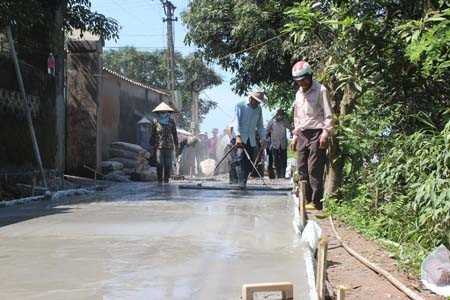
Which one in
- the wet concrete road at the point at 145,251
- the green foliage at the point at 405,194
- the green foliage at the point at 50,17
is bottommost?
the wet concrete road at the point at 145,251

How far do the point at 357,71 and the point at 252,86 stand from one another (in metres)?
8.66

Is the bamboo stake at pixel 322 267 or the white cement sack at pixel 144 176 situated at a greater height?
the white cement sack at pixel 144 176

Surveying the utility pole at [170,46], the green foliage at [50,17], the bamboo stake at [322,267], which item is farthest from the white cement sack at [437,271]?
the utility pole at [170,46]

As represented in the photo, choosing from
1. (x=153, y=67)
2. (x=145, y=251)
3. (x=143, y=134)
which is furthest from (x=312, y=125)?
(x=153, y=67)

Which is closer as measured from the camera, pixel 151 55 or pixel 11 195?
pixel 11 195

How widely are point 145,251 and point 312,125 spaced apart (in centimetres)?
275

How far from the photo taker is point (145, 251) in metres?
4.18

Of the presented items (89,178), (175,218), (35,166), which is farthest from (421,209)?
(89,178)

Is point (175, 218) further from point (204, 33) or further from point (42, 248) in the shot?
point (204, 33)

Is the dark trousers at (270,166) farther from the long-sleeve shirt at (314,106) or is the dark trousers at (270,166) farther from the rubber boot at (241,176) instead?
the long-sleeve shirt at (314,106)

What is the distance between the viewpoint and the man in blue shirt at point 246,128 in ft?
30.8

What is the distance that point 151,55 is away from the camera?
4016cm

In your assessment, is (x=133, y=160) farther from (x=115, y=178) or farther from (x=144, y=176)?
(x=115, y=178)

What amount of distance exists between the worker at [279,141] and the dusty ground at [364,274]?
927 centimetres
